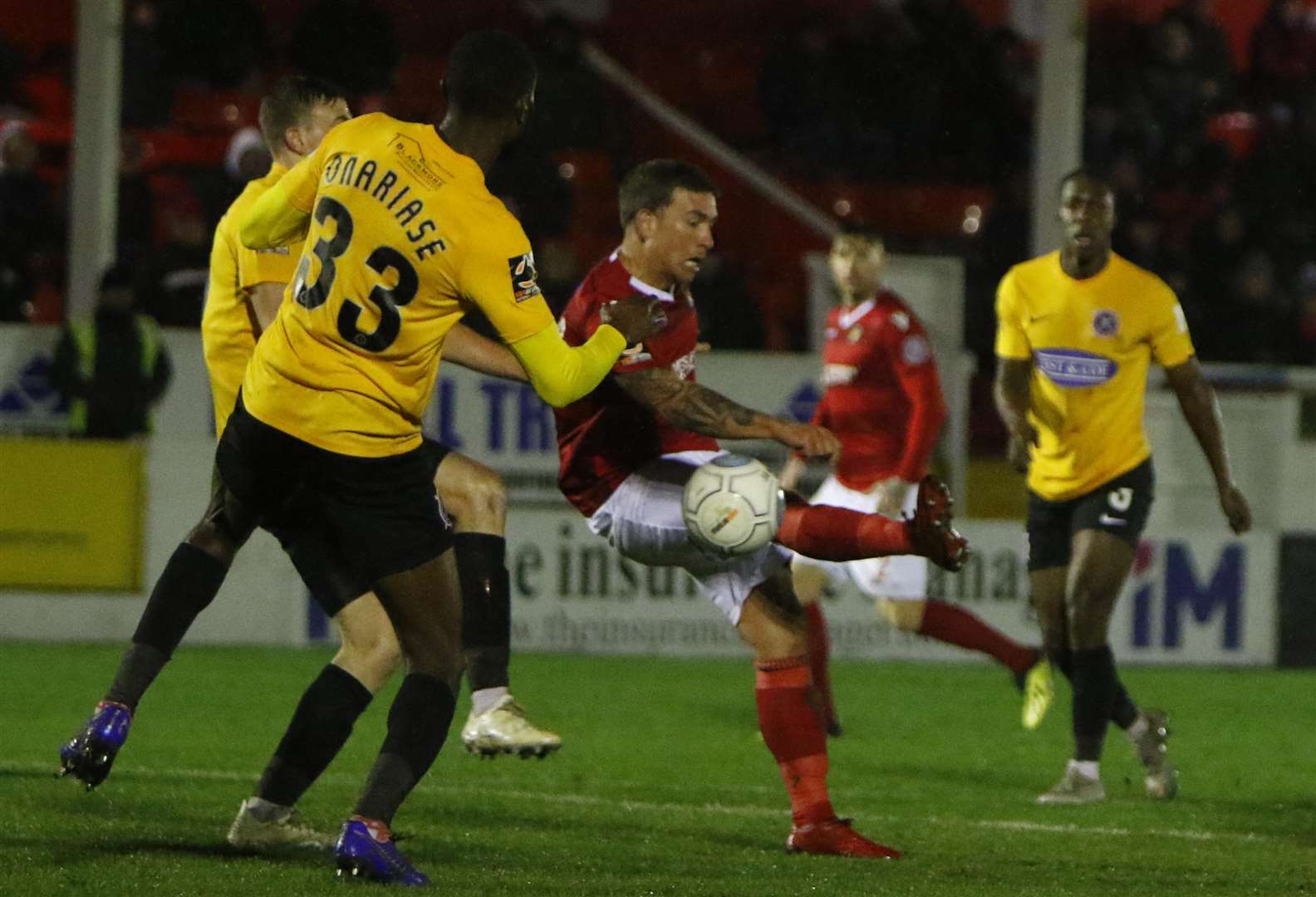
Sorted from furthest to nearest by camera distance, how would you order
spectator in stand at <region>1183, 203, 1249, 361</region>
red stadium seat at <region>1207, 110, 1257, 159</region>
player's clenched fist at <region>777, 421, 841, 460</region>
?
1. red stadium seat at <region>1207, 110, 1257, 159</region>
2. spectator in stand at <region>1183, 203, 1249, 361</region>
3. player's clenched fist at <region>777, 421, 841, 460</region>

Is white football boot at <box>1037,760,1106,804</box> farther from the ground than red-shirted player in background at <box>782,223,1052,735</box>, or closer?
closer

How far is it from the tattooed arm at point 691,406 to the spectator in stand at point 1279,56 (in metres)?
13.7

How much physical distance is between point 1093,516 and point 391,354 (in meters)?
3.54

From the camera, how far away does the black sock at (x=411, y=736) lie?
554 centimetres

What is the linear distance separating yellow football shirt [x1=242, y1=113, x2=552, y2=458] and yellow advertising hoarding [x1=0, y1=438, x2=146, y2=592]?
699 centimetres

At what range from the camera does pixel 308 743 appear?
5898 millimetres

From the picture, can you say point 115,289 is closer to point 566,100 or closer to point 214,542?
point 566,100

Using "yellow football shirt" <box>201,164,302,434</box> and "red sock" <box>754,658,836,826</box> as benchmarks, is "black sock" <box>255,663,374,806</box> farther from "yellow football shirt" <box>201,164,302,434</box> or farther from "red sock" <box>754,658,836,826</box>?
"red sock" <box>754,658,836,826</box>

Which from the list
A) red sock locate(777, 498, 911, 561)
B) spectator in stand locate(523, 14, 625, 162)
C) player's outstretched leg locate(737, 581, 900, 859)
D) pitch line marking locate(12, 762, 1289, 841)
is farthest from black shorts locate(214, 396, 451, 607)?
spectator in stand locate(523, 14, 625, 162)

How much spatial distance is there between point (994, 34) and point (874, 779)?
1046 cm

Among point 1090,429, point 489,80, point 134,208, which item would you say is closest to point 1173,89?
point 134,208

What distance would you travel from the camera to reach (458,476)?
6.43 meters

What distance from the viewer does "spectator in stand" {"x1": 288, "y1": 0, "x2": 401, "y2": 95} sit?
16453 mm

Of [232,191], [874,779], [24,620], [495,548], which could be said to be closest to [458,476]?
A: [495,548]
